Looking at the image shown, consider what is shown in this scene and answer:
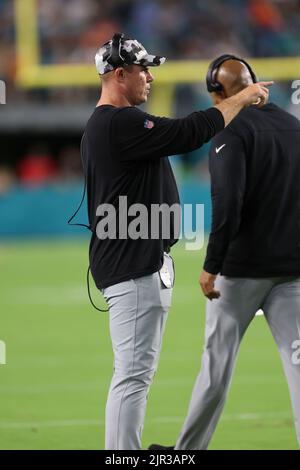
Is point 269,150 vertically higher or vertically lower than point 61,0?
lower

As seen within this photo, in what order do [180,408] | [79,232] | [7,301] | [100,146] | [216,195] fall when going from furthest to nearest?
[79,232] < [7,301] < [180,408] < [216,195] < [100,146]

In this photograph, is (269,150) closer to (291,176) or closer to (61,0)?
(291,176)

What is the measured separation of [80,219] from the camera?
64.0 feet

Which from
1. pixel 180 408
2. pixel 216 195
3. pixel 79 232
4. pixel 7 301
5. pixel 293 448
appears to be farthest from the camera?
pixel 79 232

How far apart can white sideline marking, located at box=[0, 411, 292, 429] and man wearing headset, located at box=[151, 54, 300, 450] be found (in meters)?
1.40

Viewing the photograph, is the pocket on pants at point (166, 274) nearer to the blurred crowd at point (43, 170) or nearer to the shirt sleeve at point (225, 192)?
the shirt sleeve at point (225, 192)

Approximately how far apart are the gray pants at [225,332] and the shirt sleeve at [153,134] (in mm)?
898

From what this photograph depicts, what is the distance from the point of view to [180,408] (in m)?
7.50

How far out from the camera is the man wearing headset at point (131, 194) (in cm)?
518

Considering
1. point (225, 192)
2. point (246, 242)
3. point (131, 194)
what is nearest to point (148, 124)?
point (131, 194)

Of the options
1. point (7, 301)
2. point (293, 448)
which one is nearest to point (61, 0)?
point (7, 301)

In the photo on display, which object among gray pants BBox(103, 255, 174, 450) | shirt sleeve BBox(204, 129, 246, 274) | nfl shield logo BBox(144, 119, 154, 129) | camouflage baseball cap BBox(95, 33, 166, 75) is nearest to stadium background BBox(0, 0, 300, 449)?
gray pants BBox(103, 255, 174, 450)

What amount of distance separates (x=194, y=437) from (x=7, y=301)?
7.42 m

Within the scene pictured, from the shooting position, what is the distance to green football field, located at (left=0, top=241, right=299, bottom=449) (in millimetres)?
6770
